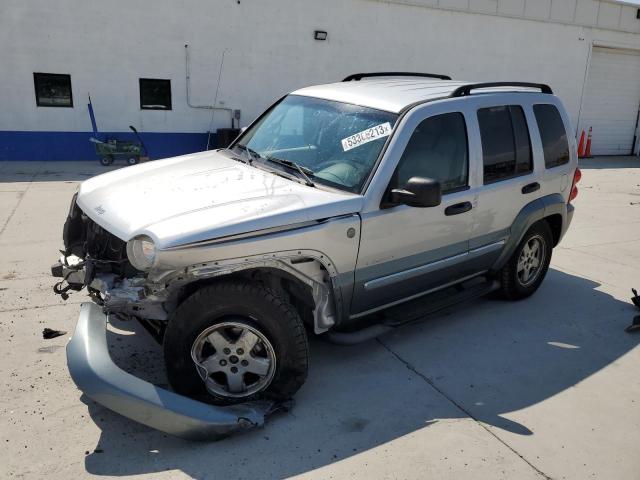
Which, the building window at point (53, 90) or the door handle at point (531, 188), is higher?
the building window at point (53, 90)

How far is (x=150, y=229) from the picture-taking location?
2990 mm

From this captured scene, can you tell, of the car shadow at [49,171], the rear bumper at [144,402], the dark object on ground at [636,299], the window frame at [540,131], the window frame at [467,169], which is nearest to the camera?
the rear bumper at [144,402]

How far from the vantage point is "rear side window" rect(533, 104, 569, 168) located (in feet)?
16.3

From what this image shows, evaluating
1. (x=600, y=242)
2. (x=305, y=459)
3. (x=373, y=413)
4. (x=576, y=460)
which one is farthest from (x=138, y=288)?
(x=600, y=242)

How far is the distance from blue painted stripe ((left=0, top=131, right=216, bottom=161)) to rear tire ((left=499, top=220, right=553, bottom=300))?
10849 mm

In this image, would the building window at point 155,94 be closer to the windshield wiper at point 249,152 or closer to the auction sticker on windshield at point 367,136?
the windshield wiper at point 249,152

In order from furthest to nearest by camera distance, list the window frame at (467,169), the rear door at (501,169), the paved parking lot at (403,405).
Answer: the rear door at (501,169)
the window frame at (467,169)
the paved parking lot at (403,405)

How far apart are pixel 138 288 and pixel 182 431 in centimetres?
82

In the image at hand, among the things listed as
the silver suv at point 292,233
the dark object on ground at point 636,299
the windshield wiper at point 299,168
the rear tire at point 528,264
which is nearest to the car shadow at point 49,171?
the silver suv at point 292,233

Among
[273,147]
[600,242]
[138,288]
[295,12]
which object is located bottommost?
[600,242]

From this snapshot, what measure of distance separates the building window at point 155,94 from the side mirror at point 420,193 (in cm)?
1160

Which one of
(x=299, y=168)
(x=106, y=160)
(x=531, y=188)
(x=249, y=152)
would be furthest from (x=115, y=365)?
(x=106, y=160)

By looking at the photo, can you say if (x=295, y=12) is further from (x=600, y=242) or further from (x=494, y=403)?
(x=494, y=403)

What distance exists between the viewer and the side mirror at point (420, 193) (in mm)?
3422
